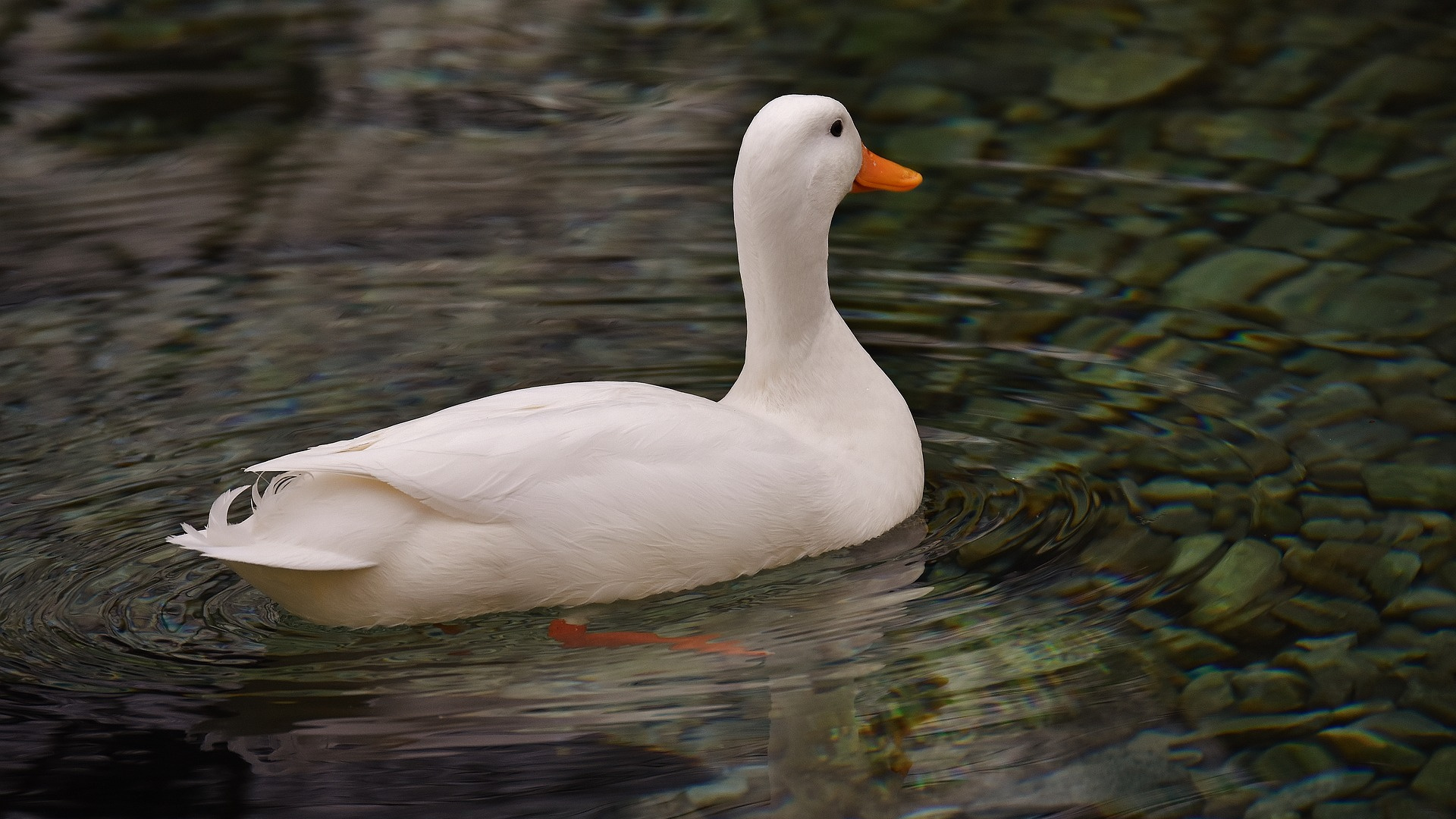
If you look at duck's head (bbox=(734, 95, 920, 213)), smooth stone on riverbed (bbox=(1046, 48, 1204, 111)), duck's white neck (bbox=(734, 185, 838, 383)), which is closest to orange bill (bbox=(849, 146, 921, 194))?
duck's head (bbox=(734, 95, 920, 213))

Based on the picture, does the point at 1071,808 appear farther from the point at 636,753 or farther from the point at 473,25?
the point at 473,25

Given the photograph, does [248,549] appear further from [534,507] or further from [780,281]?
[780,281]

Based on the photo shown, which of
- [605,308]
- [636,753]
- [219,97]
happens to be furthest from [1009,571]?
[219,97]

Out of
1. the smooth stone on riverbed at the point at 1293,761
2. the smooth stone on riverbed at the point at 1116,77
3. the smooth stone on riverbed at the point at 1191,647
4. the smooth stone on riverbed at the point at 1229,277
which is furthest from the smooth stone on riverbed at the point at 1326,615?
the smooth stone on riverbed at the point at 1116,77

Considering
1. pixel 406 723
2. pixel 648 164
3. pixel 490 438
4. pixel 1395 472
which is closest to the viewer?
pixel 406 723

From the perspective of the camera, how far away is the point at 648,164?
22.6 ft

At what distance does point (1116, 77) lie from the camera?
7340 mm

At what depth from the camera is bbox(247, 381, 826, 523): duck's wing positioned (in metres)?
3.68

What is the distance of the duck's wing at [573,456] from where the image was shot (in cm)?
368

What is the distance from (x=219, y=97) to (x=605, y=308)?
3.11 metres

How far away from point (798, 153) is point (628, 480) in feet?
3.03

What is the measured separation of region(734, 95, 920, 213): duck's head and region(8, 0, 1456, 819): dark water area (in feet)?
2.72

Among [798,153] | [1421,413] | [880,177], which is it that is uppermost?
[798,153]

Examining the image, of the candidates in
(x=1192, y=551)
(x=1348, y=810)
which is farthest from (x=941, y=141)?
(x=1348, y=810)
